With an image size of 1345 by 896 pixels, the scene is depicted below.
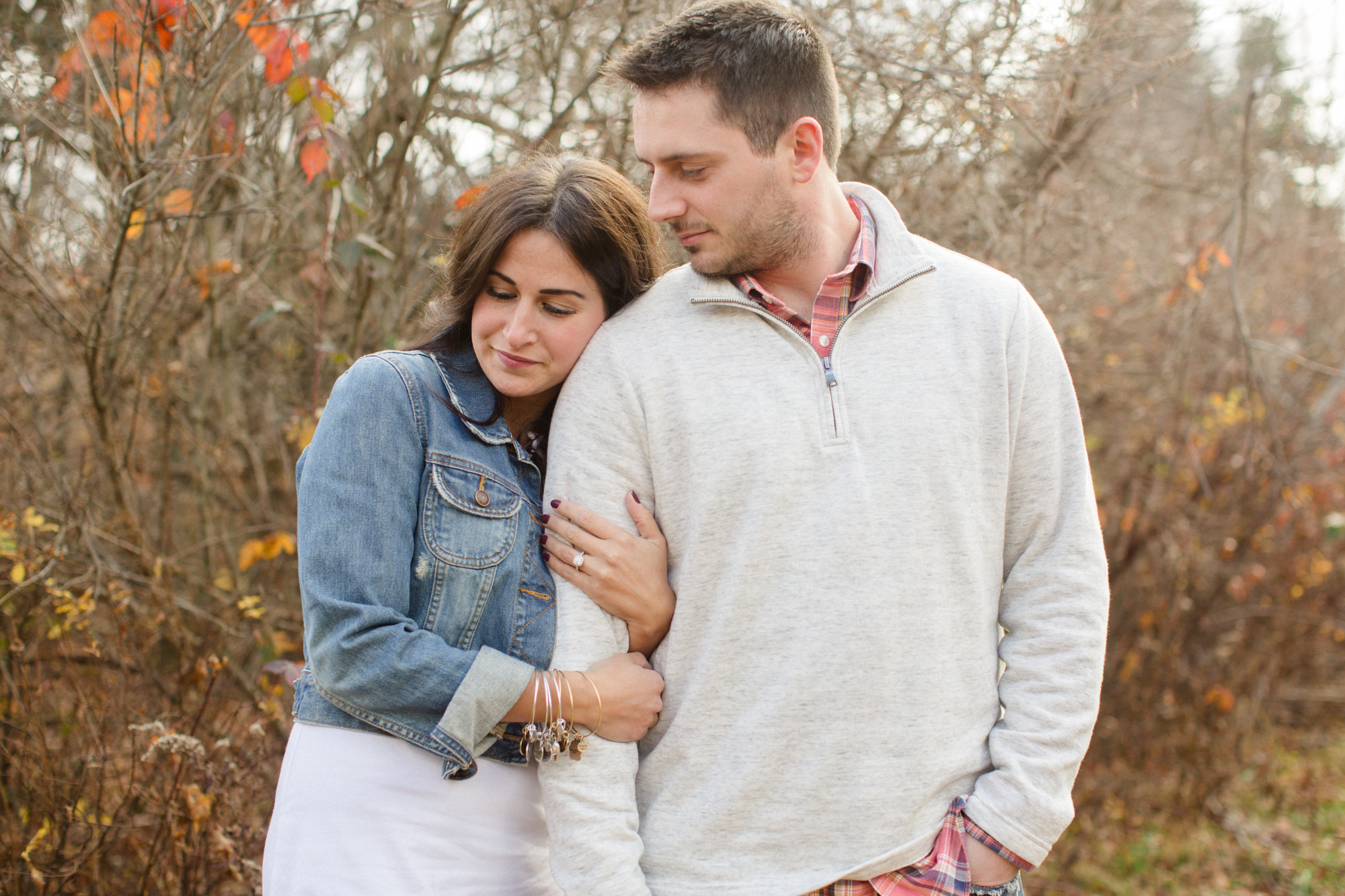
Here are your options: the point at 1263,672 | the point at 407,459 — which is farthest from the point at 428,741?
the point at 1263,672

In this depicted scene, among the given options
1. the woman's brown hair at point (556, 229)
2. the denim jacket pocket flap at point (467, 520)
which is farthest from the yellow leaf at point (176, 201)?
the denim jacket pocket flap at point (467, 520)

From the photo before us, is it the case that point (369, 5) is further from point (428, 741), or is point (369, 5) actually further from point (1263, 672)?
point (1263, 672)

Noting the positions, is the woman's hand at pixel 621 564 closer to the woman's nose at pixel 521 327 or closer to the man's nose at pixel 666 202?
the woman's nose at pixel 521 327

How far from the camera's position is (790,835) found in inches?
65.2

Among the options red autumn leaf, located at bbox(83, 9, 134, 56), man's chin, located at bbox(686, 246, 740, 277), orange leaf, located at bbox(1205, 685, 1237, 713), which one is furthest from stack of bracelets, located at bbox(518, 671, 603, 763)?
orange leaf, located at bbox(1205, 685, 1237, 713)

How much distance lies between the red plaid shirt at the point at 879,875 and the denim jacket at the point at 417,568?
62 centimetres

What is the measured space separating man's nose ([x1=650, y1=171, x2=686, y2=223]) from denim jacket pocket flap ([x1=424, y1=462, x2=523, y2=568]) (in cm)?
62

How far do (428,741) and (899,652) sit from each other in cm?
85

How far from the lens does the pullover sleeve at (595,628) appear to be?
1.60 meters

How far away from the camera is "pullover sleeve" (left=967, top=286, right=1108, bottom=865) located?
1693mm

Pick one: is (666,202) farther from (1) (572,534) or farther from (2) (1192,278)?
(2) (1192,278)

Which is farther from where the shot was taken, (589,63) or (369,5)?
(589,63)

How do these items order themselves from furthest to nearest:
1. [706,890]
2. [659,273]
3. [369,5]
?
[369,5]
[659,273]
[706,890]

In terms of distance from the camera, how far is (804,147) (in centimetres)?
195
